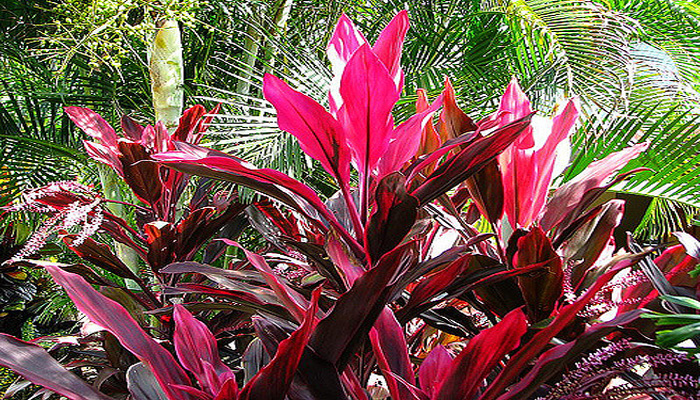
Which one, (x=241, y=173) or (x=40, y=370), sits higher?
(x=241, y=173)

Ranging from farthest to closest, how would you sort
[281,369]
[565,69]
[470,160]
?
1. [565,69]
2. [470,160]
3. [281,369]

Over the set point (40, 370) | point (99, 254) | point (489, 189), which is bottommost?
point (99, 254)

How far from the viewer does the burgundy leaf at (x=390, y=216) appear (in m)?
0.49

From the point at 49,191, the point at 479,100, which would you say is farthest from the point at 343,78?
the point at 479,100

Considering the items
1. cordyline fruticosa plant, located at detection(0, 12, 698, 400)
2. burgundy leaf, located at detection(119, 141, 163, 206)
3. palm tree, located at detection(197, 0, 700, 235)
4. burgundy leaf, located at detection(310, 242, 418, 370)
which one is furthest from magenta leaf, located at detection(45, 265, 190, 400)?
palm tree, located at detection(197, 0, 700, 235)

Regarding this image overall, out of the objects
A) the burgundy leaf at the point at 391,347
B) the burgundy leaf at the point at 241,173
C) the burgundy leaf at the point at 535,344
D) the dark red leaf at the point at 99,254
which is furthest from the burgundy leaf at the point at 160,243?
the burgundy leaf at the point at 535,344

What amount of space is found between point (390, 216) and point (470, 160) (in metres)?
0.09

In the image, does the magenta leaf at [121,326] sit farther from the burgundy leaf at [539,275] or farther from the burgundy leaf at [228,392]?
the burgundy leaf at [539,275]

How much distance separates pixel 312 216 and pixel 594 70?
1175 millimetres

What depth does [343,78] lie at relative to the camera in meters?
0.49

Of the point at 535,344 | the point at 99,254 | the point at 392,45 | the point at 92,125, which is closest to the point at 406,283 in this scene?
the point at 535,344

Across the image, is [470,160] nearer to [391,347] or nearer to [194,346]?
[391,347]

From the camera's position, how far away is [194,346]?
1.63 ft

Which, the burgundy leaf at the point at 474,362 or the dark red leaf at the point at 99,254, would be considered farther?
the dark red leaf at the point at 99,254
